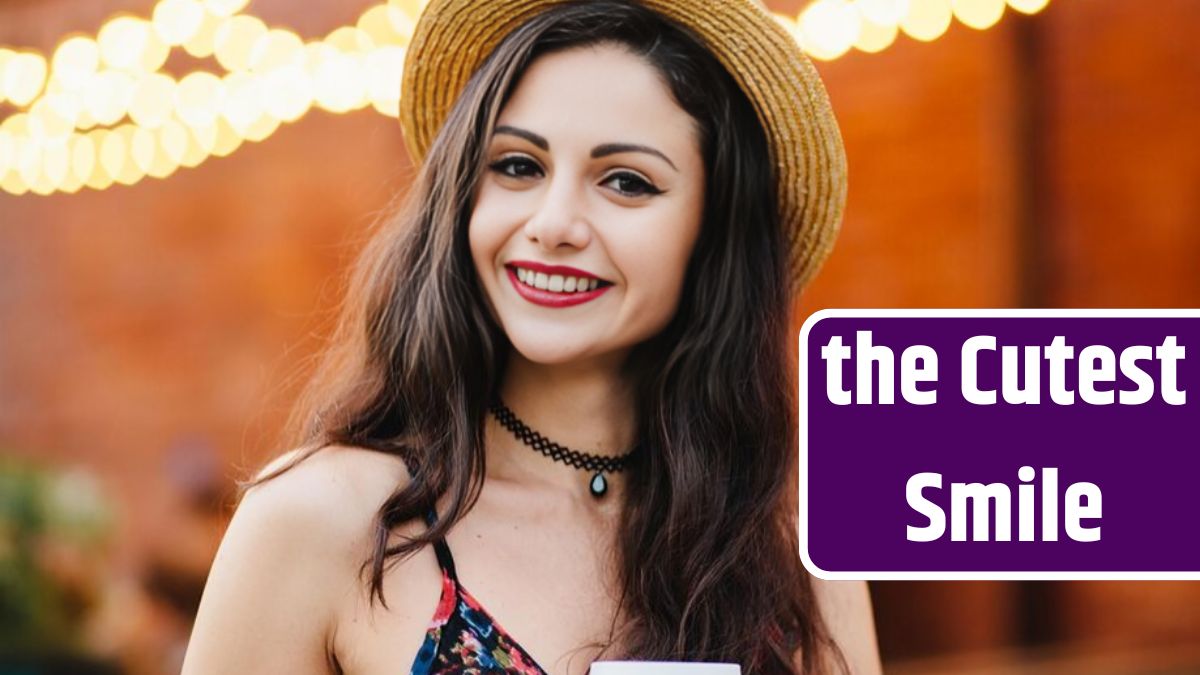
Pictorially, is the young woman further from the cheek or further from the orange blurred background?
the orange blurred background

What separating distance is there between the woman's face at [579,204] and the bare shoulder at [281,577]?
0.87ft

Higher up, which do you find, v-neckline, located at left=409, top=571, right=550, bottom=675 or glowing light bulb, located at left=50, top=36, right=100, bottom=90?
glowing light bulb, located at left=50, top=36, right=100, bottom=90

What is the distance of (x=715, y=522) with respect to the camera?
1.80 meters

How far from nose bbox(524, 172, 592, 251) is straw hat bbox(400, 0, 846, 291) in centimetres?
26

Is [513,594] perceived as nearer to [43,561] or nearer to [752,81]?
[752,81]

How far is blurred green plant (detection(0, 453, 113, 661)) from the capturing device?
17.3 feet

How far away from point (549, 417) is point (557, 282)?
21 cm

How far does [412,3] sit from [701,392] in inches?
133

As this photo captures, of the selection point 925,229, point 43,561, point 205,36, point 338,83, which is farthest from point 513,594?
point 205,36

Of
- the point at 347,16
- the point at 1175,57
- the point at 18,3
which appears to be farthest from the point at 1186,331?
→ the point at 18,3

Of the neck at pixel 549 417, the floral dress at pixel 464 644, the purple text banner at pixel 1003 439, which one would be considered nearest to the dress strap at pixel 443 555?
the floral dress at pixel 464 644

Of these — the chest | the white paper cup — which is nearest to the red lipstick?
the chest

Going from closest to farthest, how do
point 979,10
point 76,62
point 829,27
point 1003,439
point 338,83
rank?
point 1003,439, point 979,10, point 829,27, point 338,83, point 76,62

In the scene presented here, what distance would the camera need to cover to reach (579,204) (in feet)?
5.39
